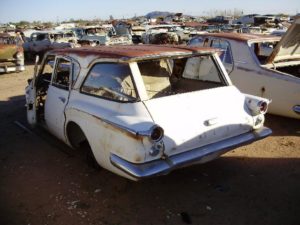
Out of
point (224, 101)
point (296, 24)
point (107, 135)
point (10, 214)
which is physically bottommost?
point (10, 214)

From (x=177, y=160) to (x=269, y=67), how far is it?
3698 millimetres

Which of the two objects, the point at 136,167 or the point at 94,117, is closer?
the point at 136,167

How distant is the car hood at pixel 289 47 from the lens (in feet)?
19.1

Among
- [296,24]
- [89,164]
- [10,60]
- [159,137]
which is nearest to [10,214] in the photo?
[89,164]

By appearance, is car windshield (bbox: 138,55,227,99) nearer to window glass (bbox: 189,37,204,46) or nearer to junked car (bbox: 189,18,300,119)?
junked car (bbox: 189,18,300,119)

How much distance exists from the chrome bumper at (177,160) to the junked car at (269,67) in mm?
2126

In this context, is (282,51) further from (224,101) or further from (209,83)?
(224,101)

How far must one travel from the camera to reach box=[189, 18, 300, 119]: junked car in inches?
229

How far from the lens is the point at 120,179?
4.38m

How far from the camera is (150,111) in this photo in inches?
142

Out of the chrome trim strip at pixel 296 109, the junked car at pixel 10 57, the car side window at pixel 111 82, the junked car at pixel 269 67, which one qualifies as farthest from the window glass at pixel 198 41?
the junked car at pixel 10 57

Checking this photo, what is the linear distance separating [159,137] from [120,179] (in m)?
1.26

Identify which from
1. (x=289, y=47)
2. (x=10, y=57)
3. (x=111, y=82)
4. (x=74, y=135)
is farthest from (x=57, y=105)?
(x=10, y=57)

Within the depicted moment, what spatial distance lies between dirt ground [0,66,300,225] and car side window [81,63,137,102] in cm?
113
